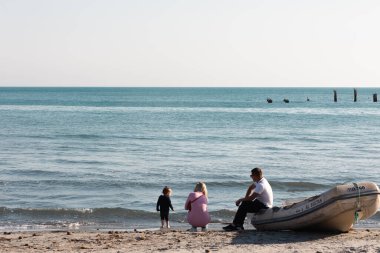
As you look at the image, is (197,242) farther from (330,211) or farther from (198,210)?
(330,211)

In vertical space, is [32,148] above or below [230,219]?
above

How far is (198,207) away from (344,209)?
3226 millimetres

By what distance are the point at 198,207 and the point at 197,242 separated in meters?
2.01

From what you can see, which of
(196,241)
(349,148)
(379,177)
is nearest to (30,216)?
(196,241)

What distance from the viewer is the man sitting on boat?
43.9 feet

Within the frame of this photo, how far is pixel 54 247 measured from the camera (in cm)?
1191

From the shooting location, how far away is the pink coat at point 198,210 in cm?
1413

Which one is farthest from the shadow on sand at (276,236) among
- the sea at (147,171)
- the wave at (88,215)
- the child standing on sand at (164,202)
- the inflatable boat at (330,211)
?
the wave at (88,215)

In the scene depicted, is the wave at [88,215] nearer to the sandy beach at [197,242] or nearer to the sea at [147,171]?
the sea at [147,171]

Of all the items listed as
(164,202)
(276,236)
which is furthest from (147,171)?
(276,236)

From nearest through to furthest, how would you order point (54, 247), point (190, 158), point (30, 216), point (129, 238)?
point (54, 247)
point (129, 238)
point (30, 216)
point (190, 158)

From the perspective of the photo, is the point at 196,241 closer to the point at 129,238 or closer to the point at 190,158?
the point at 129,238

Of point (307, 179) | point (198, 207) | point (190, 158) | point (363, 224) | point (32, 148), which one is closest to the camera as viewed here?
point (198, 207)

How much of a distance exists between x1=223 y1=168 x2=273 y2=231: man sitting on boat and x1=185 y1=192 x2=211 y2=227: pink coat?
676 mm
